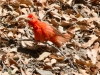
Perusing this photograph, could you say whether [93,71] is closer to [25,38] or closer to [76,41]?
[76,41]

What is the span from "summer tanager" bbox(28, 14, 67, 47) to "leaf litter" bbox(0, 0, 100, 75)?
0.56 feet

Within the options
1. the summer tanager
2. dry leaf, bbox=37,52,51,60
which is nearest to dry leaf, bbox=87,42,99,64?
the summer tanager

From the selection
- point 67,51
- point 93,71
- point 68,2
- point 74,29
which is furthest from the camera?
point 68,2

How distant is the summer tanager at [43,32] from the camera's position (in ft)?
14.8

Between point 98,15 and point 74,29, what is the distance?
80 cm

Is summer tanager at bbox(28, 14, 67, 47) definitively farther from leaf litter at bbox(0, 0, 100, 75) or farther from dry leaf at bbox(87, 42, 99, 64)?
dry leaf at bbox(87, 42, 99, 64)

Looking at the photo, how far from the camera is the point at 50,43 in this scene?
490cm

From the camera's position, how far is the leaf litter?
4.39 m

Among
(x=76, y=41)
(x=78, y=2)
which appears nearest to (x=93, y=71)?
(x=76, y=41)

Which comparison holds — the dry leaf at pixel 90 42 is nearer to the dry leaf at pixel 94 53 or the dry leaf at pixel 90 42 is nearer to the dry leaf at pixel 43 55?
the dry leaf at pixel 94 53

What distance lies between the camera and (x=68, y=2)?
231 inches

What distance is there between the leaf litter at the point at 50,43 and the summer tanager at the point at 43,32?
0.56ft

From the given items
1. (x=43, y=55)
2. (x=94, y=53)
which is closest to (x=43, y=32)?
(x=43, y=55)

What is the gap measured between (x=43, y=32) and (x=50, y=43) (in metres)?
0.39
